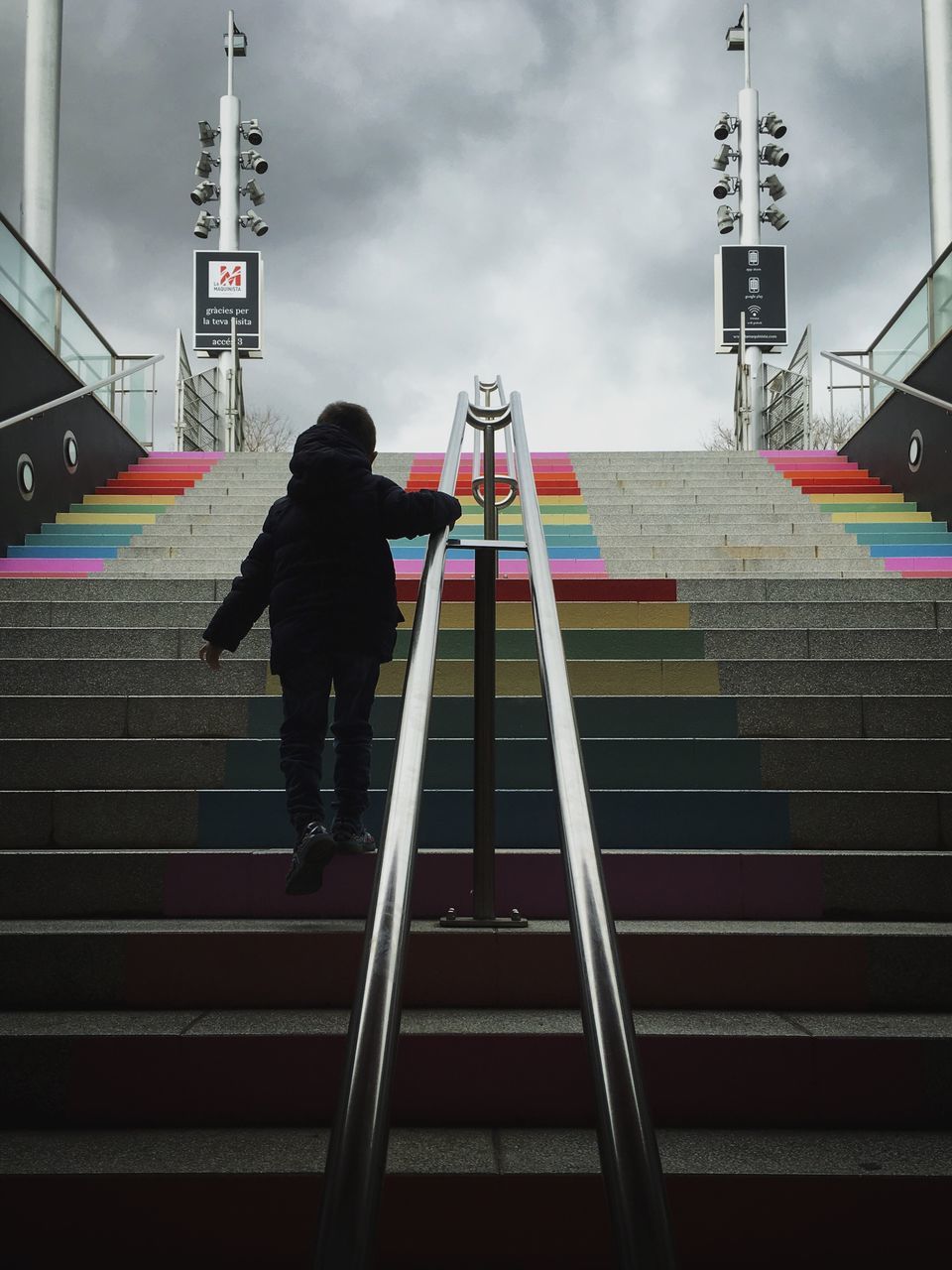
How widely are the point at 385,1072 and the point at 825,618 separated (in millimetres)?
3895

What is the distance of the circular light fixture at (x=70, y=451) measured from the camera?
716 cm

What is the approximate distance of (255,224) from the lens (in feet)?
63.0

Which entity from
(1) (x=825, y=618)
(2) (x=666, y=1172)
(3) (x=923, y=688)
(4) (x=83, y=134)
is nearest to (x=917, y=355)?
(1) (x=825, y=618)

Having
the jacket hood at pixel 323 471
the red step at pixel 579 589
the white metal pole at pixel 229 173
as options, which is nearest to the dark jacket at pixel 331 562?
the jacket hood at pixel 323 471

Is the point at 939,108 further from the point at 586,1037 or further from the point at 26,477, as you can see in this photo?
the point at 586,1037

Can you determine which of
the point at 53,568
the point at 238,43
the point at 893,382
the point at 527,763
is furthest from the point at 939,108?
the point at 238,43

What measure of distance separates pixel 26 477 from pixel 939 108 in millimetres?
7781

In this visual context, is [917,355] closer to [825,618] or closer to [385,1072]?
[825,618]

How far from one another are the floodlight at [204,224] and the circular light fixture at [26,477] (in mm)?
13430

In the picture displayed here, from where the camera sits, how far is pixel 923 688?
3721 millimetres

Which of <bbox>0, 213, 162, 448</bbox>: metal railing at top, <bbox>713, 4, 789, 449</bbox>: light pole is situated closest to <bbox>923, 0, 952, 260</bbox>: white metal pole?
<bbox>713, 4, 789, 449</bbox>: light pole

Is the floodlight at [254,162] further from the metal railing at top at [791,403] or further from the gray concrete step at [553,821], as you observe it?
the gray concrete step at [553,821]

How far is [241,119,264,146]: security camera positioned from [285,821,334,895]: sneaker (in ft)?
61.4

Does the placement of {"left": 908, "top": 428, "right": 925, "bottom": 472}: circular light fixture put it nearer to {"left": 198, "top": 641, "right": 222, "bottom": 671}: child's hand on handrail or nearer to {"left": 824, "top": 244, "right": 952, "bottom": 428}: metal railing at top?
{"left": 824, "top": 244, "right": 952, "bottom": 428}: metal railing at top
